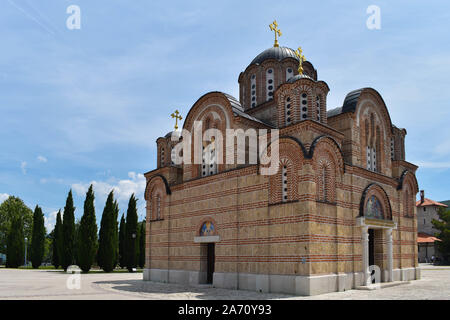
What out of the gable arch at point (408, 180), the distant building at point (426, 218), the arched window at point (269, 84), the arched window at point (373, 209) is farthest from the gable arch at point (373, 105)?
the distant building at point (426, 218)

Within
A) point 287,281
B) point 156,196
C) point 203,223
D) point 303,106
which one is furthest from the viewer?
point 156,196

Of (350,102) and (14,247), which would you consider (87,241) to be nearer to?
(14,247)

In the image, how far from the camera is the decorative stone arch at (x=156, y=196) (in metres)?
20.4

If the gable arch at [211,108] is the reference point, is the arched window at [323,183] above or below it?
below

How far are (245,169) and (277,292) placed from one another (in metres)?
4.77

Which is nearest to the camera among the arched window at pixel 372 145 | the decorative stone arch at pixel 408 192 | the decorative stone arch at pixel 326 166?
the decorative stone arch at pixel 326 166

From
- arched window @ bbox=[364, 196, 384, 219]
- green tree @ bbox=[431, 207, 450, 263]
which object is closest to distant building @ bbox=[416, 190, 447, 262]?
Answer: green tree @ bbox=[431, 207, 450, 263]

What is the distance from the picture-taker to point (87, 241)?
96.1 feet

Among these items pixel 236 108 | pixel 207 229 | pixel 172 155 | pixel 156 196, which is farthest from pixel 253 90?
pixel 207 229

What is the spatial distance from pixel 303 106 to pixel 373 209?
547 cm

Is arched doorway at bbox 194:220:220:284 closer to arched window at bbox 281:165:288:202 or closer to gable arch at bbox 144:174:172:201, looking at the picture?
gable arch at bbox 144:174:172:201

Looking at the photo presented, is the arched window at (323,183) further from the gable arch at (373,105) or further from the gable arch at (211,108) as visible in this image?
the gable arch at (211,108)

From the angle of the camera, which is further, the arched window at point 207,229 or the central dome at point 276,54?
the central dome at point 276,54

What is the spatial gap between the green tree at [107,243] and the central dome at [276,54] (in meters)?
16.9
